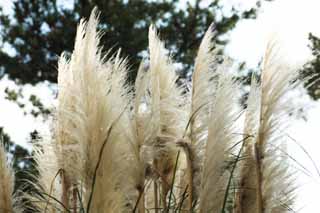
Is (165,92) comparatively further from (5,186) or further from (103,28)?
(103,28)

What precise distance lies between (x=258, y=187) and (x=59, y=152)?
0.69 metres

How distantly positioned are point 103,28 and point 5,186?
7.76 metres

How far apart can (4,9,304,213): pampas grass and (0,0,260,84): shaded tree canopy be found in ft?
24.9

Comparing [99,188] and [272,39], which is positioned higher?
[272,39]

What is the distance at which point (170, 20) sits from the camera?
1096cm

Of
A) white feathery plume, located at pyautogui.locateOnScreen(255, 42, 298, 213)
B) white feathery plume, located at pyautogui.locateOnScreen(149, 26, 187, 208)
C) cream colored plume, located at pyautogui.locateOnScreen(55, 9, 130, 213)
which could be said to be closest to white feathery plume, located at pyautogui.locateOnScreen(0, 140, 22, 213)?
cream colored plume, located at pyautogui.locateOnScreen(55, 9, 130, 213)

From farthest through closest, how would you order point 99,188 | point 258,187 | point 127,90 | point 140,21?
point 140,21
point 127,90
point 258,187
point 99,188

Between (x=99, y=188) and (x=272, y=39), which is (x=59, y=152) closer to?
(x=99, y=188)

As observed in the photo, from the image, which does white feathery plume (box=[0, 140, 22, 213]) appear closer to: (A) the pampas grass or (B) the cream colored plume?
(A) the pampas grass

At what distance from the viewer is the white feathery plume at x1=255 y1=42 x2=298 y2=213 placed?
75.5 inches

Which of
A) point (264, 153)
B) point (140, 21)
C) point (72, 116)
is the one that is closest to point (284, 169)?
point (264, 153)

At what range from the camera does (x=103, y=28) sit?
9.89 m

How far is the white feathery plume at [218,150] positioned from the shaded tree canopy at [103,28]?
7768 mm

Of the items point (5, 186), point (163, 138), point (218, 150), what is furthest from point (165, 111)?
point (5, 186)
